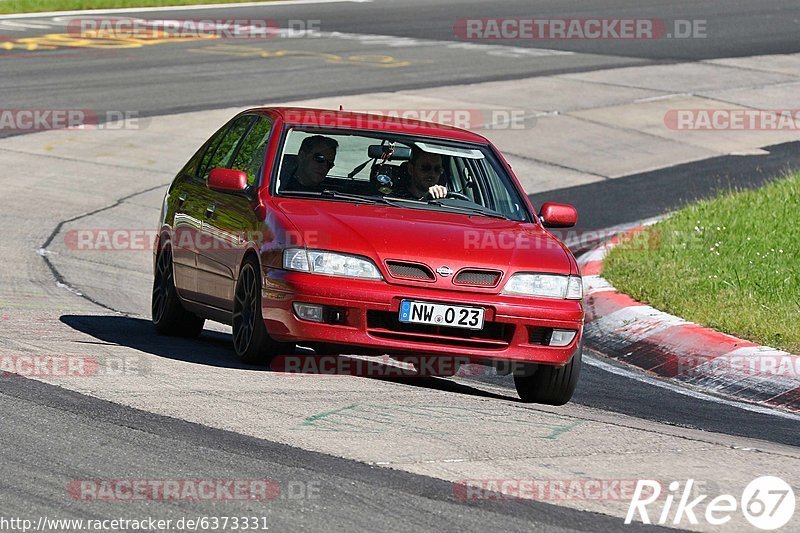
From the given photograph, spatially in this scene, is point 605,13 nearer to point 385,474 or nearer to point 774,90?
point 774,90

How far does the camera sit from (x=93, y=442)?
20.9 feet

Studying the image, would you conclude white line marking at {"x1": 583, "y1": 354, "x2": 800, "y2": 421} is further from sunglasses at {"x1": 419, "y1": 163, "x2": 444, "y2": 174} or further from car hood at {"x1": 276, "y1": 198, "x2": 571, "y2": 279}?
sunglasses at {"x1": 419, "y1": 163, "x2": 444, "y2": 174}

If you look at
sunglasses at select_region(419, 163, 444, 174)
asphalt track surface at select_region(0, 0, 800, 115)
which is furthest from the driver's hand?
asphalt track surface at select_region(0, 0, 800, 115)

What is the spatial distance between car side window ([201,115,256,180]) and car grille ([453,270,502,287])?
231 centimetres

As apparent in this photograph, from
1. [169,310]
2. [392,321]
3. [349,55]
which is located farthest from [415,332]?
[349,55]

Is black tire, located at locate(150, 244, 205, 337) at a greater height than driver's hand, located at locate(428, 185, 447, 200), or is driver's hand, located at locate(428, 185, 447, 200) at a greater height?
driver's hand, located at locate(428, 185, 447, 200)

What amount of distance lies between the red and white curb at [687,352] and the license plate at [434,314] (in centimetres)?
208

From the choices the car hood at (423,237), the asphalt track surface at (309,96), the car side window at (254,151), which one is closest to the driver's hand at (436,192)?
the car hood at (423,237)

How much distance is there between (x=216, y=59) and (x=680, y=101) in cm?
795

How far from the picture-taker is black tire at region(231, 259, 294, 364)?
8.41m

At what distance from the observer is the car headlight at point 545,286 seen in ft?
27.1

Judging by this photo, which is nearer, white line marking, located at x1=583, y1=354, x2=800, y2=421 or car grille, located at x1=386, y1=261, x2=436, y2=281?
car grille, located at x1=386, y1=261, x2=436, y2=281

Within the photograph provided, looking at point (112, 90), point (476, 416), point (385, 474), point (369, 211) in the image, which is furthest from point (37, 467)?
point (112, 90)

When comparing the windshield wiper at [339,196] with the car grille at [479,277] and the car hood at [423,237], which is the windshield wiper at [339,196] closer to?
the car hood at [423,237]
